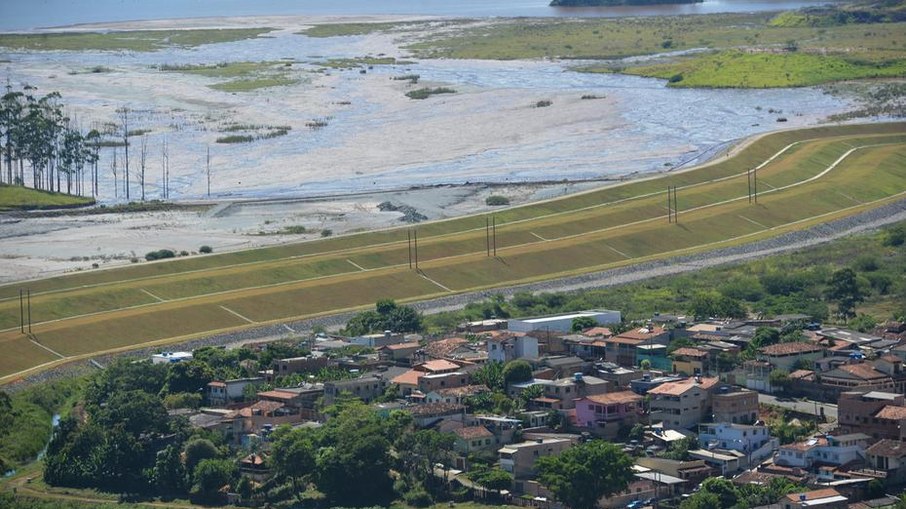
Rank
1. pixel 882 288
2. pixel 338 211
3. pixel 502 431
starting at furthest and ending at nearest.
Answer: pixel 338 211
pixel 882 288
pixel 502 431

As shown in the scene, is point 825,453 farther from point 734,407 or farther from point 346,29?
point 346,29

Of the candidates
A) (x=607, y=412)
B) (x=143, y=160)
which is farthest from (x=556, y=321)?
(x=143, y=160)

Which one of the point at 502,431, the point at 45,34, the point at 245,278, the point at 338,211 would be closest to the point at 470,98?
the point at 338,211

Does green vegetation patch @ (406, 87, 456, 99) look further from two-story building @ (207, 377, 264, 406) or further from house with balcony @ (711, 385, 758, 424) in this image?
house with balcony @ (711, 385, 758, 424)

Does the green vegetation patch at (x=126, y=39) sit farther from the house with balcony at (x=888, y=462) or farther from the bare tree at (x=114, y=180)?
the house with balcony at (x=888, y=462)

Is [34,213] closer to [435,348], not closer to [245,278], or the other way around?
[245,278]

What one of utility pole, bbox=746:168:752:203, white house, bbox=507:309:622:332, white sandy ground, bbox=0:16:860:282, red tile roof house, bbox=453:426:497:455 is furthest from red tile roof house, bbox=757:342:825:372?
utility pole, bbox=746:168:752:203
